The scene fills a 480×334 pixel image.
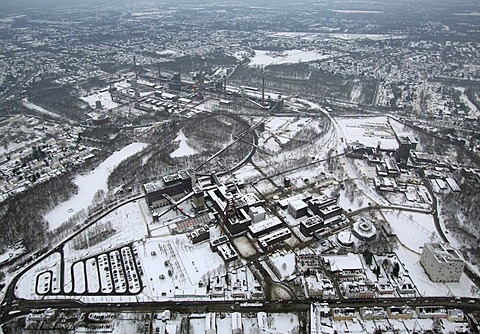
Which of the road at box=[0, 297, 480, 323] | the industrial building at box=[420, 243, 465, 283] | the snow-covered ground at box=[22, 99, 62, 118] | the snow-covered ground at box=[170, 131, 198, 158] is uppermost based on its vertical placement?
the industrial building at box=[420, 243, 465, 283]

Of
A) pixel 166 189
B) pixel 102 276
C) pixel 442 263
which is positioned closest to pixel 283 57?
pixel 166 189

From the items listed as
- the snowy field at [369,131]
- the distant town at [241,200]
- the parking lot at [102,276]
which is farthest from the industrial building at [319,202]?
the snowy field at [369,131]

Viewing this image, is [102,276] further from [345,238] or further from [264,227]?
[345,238]

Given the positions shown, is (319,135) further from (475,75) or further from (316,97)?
(475,75)

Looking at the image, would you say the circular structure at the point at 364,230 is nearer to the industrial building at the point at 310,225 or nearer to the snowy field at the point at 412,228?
the snowy field at the point at 412,228

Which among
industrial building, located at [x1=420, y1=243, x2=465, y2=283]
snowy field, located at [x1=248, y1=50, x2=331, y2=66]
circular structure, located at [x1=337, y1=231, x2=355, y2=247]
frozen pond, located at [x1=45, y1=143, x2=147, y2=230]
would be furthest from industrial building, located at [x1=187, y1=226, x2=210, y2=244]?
snowy field, located at [x1=248, y1=50, x2=331, y2=66]

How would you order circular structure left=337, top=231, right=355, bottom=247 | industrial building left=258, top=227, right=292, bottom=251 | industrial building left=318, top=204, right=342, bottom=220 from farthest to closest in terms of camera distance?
industrial building left=318, top=204, right=342, bottom=220 → circular structure left=337, top=231, right=355, bottom=247 → industrial building left=258, top=227, right=292, bottom=251

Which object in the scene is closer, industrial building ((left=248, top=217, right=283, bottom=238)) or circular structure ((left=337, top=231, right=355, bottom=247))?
circular structure ((left=337, top=231, right=355, bottom=247))

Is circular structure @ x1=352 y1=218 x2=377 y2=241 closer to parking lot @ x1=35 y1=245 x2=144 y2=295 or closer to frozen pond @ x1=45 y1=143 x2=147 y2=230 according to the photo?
parking lot @ x1=35 y1=245 x2=144 y2=295
